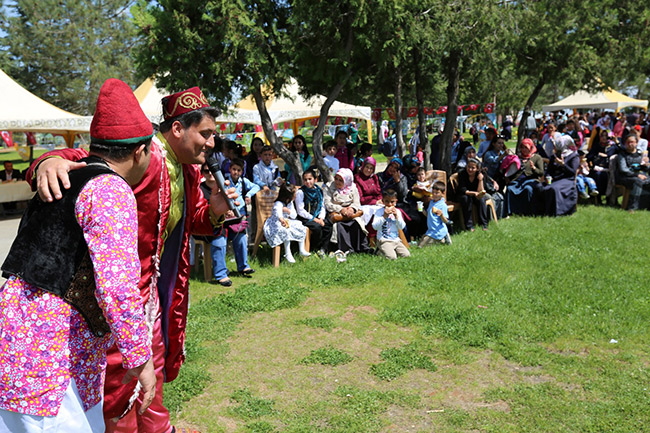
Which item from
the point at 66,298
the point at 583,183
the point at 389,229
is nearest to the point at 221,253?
the point at 389,229

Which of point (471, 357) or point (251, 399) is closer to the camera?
point (251, 399)

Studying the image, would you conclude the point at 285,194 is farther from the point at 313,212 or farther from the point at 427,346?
the point at 427,346

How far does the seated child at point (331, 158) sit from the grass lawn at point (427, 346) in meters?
2.93

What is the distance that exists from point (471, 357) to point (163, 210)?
3069 millimetres

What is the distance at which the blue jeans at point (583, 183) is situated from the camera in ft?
36.3

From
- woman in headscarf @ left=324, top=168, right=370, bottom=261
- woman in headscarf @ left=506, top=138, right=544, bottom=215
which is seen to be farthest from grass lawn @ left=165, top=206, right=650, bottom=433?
woman in headscarf @ left=506, top=138, right=544, bottom=215

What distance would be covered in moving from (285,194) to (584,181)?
691cm

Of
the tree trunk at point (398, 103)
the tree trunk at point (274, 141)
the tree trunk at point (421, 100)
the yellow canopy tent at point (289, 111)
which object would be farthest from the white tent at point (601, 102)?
the tree trunk at point (274, 141)

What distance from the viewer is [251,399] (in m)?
3.94

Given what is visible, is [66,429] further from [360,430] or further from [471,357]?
[471,357]

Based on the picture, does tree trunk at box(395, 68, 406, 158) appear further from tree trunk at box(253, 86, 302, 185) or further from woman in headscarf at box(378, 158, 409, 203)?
woman in headscarf at box(378, 158, 409, 203)

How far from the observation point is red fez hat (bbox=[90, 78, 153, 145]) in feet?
6.48

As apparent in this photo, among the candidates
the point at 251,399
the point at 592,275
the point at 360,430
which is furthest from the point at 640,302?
the point at 251,399

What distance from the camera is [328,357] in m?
4.58
